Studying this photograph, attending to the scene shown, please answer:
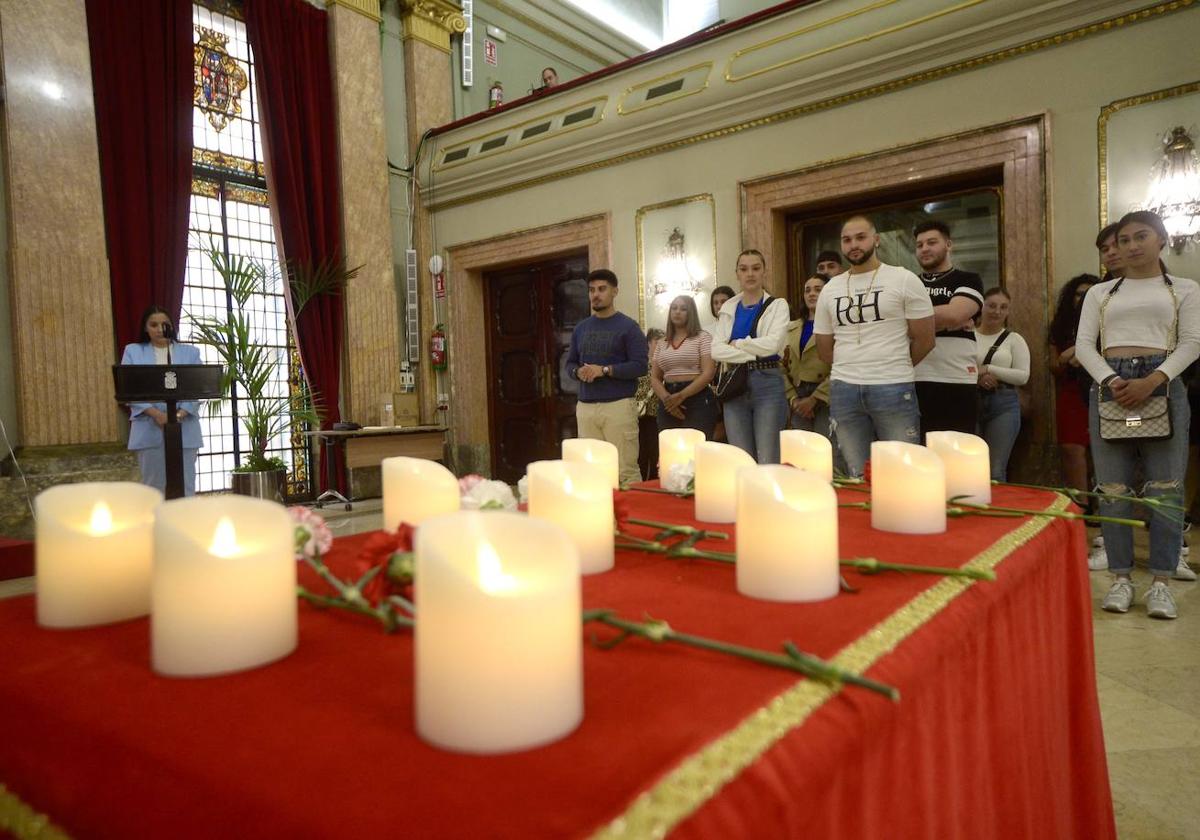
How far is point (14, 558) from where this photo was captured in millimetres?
3504

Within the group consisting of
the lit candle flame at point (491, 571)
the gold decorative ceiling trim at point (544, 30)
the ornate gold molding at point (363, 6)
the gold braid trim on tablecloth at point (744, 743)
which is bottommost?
the gold braid trim on tablecloth at point (744, 743)

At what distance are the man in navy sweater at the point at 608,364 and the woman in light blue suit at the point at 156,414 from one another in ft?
8.01

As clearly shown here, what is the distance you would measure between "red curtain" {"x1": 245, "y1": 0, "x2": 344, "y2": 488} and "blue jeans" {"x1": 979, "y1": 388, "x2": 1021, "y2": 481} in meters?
5.23

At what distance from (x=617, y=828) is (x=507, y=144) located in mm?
7018

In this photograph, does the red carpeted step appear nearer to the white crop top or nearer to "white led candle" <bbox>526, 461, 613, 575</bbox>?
"white led candle" <bbox>526, 461, 613, 575</bbox>

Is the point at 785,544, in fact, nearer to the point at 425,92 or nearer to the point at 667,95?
the point at 667,95

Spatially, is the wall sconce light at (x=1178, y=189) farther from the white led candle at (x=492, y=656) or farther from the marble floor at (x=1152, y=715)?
the white led candle at (x=492, y=656)

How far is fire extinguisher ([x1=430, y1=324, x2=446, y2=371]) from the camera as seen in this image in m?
7.37

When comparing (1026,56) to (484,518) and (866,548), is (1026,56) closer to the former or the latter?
(866,548)

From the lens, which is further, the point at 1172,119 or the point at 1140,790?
the point at 1172,119

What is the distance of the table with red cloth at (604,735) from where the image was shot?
15.0 inches

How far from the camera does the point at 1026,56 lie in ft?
14.1

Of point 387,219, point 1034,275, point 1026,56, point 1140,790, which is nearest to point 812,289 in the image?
point 1034,275

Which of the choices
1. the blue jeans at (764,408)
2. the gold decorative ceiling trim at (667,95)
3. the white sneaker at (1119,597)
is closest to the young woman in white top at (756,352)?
the blue jeans at (764,408)
